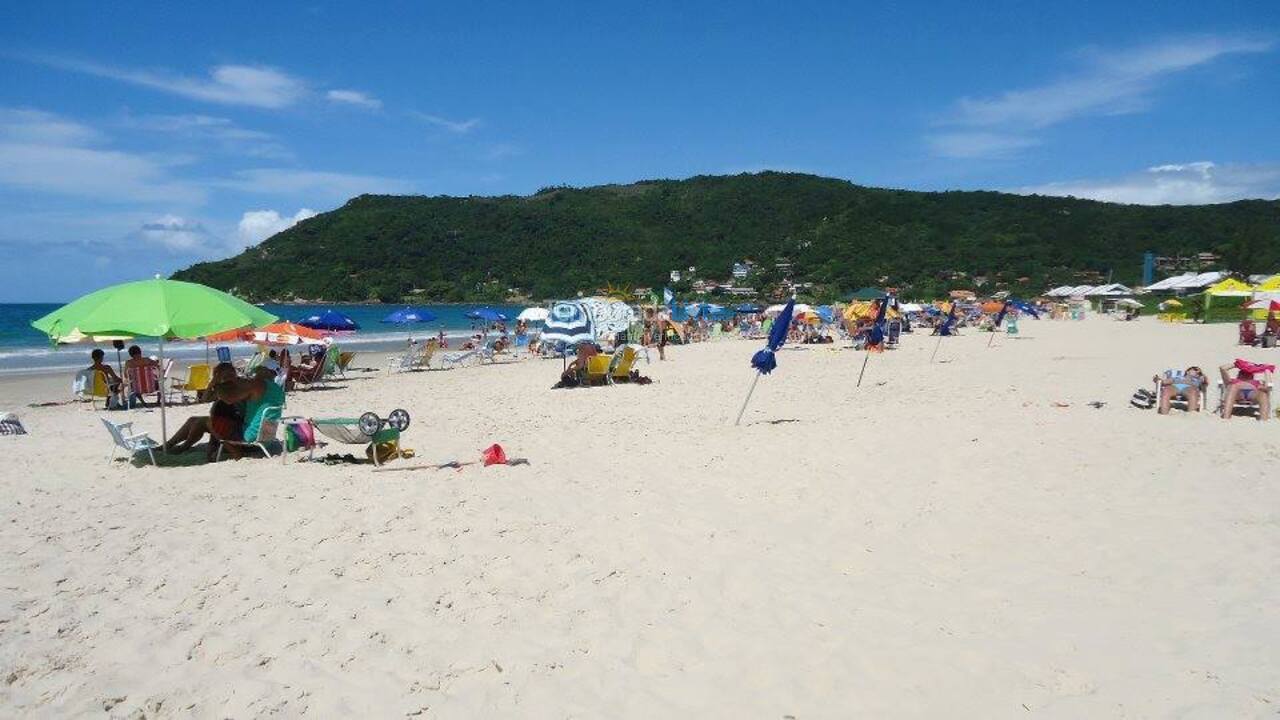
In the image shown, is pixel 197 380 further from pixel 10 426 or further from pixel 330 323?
pixel 330 323

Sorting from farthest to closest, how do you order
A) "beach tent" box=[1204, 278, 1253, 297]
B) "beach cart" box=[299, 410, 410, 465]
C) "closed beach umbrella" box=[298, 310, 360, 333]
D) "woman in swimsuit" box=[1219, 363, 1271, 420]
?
"beach tent" box=[1204, 278, 1253, 297] < "closed beach umbrella" box=[298, 310, 360, 333] < "woman in swimsuit" box=[1219, 363, 1271, 420] < "beach cart" box=[299, 410, 410, 465]

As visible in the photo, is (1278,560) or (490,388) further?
(490,388)

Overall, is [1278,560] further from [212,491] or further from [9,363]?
[9,363]

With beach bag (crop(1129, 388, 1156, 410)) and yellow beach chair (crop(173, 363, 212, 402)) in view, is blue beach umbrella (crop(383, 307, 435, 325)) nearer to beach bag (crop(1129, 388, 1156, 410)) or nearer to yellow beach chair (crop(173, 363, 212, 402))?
yellow beach chair (crop(173, 363, 212, 402))

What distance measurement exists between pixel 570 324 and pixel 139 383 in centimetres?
663

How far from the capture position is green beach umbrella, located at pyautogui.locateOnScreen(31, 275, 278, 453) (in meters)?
6.05

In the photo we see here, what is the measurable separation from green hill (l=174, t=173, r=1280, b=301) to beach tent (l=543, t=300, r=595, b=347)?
56.7 m

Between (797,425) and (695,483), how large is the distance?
3.01 metres

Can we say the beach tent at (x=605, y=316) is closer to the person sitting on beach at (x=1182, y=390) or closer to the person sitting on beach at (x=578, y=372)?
the person sitting on beach at (x=578, y=372)

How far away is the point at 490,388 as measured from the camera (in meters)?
13.9

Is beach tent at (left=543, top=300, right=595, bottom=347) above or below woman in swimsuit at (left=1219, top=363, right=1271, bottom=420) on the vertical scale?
above

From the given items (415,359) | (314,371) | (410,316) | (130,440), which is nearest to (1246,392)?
(130,440)

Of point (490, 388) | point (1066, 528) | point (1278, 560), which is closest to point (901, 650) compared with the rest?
point (1066, 528)

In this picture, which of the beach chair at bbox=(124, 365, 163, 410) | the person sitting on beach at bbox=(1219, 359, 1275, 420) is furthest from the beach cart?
the person sitting on beach at bbox=(1219, 359, 1275, 420)
